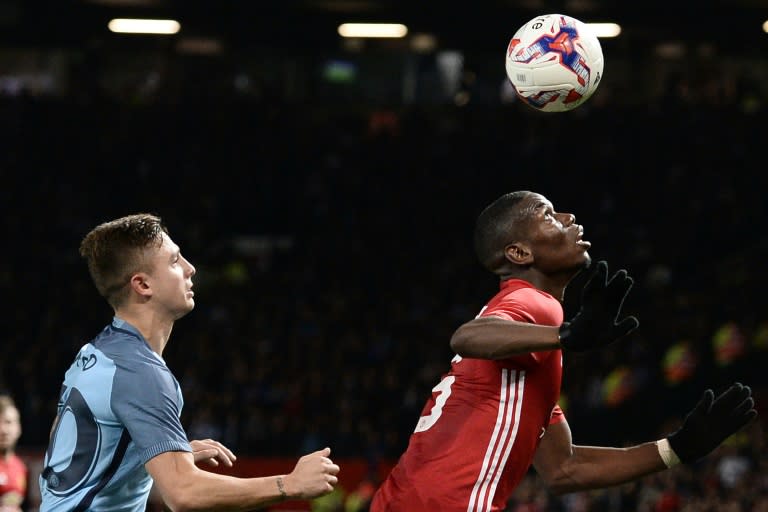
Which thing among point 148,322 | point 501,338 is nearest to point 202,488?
point 148,322

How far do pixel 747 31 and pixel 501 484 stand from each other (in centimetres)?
1632

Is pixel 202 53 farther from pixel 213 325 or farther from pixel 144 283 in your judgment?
pixel 144 283

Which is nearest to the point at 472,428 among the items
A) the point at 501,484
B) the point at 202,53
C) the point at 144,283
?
the point at 501,484

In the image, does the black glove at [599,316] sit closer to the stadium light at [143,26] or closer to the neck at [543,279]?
the neck at [543,279]

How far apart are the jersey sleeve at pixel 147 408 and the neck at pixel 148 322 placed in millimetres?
222

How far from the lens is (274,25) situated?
805 inches

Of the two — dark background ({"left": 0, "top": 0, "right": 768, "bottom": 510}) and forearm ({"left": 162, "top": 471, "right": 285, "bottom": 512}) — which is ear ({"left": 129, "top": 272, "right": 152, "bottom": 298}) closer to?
forearm ({"left": 162, "top": 471, "right": 285, "bottom": 512})

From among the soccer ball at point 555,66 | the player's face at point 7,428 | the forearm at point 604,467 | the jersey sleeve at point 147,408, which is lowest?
the player's face at point 7,428

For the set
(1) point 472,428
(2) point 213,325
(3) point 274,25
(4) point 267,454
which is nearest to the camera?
(1) point 472,428

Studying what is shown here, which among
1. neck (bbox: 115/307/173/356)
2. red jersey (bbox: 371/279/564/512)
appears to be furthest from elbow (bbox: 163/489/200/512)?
red jersey (bbox: 371/279/564/512)

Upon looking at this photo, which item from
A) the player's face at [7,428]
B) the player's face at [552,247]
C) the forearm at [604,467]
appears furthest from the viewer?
the player's face at [7,428]

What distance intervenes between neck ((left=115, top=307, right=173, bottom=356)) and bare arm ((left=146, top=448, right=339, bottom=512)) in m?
0.52

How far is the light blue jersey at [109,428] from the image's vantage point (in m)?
3.92

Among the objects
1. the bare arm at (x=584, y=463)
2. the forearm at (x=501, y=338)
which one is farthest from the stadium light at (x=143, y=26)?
the forearm at (x=501, y=338)
